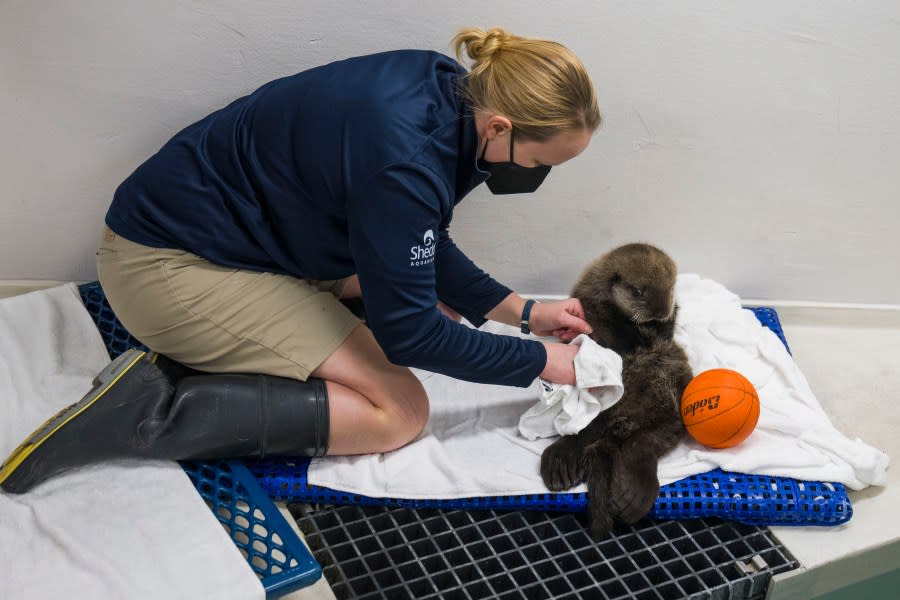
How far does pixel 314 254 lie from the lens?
8.10 ft

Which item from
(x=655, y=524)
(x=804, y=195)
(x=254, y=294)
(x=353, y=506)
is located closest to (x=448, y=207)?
(x=254, y=294)

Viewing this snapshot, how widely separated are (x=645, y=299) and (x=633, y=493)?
628mm

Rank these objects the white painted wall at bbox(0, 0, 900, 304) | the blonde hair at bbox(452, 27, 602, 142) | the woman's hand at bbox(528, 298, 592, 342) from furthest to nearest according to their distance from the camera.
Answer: the woman's hand at bbox(528, 298, 592, 342) → the white painted wall at bbox(0, 0, 900, 304) → the blonde hair at bbox(452, 27, 602, 142)

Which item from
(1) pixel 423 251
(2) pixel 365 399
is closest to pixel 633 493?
(2) pixel 365 399

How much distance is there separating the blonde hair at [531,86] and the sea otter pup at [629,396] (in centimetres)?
78

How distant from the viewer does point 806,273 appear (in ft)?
11.2

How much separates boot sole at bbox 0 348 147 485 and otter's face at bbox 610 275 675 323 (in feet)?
4.57

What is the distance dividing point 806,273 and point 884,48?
0.84 metres

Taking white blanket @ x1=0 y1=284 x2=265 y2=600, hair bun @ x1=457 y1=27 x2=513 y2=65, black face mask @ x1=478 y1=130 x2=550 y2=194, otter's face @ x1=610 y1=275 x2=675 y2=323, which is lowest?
white blanket @ x1=0 y1=284 x2=265 y2=600

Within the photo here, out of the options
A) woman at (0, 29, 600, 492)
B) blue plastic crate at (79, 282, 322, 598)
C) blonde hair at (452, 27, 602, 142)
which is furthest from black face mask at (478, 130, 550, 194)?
blue plastic crate at (79, 282, 322, 598)

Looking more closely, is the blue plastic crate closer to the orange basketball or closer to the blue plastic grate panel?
the blue plastic grate panel

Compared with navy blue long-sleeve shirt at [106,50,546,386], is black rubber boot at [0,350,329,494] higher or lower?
lower

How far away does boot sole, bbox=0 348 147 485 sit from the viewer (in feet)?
7.55

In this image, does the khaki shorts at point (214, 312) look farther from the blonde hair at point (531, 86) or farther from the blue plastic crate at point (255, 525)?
the blonde hair at point (531, 86)
